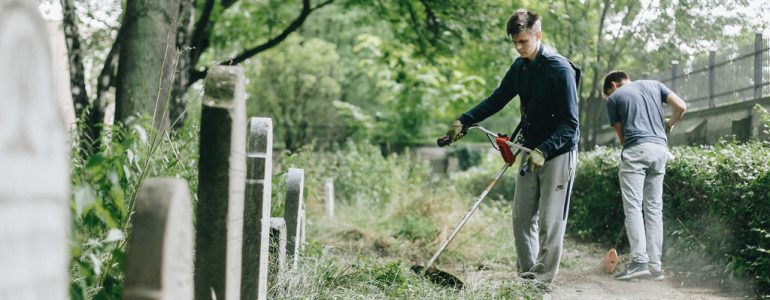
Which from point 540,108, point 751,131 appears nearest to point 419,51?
point 751,131

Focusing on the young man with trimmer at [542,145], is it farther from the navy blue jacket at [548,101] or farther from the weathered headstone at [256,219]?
the weathered headstone at [256,219]

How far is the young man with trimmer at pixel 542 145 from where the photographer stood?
17.6ft

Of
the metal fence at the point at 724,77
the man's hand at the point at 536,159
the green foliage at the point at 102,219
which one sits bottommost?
the green foliage at the point at 102,219

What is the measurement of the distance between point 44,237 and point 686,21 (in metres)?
10.5

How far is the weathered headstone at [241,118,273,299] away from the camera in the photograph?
3.50 metres

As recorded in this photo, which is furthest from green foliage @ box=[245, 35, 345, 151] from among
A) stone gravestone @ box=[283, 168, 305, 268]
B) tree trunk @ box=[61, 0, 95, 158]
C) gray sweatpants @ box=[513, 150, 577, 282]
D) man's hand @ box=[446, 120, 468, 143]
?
gray sweatpants @ box=[513, 150, 577, 282]

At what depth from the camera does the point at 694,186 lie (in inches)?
274

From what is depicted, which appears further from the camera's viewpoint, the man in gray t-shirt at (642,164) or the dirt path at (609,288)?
the man in gray t-shirt at (642,164)

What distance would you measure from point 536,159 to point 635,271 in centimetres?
189

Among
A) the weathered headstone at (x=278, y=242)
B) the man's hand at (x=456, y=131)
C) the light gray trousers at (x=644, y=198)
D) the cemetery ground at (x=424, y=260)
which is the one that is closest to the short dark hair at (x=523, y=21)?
the man's hand at (x=456, y=131)

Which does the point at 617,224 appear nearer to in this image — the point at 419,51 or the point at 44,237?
the point at 419,51

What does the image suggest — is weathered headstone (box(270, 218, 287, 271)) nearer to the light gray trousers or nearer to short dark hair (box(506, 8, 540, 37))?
short dark hair (box(506, 8, 540, 37))

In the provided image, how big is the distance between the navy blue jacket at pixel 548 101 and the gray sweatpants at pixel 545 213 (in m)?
0.13

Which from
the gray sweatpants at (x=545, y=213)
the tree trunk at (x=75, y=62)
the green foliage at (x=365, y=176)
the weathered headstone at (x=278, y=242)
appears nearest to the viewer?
the weathered headstone at (x=278, y=242)
